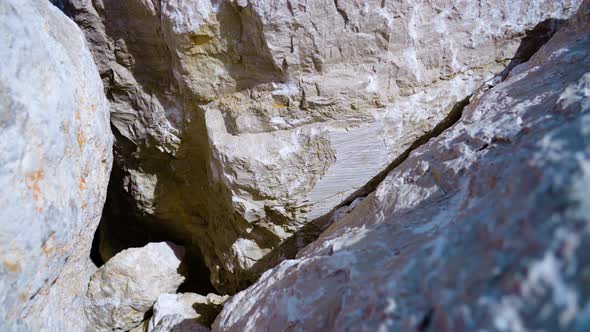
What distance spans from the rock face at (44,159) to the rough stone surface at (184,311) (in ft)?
1.32

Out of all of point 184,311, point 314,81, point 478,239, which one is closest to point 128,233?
point 184,311

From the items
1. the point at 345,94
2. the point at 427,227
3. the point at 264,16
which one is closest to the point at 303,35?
the point at 264,16

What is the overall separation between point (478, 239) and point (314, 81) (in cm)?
103

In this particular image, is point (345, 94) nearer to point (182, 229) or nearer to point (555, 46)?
point (555, 46)

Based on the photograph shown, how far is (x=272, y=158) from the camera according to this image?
155cm

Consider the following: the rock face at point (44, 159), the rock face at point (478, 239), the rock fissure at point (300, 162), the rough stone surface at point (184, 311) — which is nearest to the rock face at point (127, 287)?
the rock fissure at point (300, 162)

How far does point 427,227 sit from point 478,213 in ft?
0.53

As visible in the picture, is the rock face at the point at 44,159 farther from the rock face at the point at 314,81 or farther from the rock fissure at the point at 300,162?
the rock face at the point at 314,81

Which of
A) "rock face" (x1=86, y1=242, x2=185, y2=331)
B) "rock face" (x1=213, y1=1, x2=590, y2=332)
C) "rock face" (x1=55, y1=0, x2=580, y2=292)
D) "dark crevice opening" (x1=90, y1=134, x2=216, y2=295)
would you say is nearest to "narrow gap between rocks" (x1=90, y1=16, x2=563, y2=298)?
"dark crevice opening" (x1=90, y1=134, x2=216, y2=295)

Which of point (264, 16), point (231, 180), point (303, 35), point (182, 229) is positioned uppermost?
point (264, 16)

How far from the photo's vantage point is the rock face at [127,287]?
6.21 ft

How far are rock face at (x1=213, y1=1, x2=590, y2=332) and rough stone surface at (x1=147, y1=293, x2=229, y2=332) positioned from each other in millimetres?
497

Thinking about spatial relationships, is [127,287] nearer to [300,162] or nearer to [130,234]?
[130,234]

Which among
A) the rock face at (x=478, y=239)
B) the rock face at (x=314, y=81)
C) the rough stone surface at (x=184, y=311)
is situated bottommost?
the rough stone surface at (x=184, y=311)
